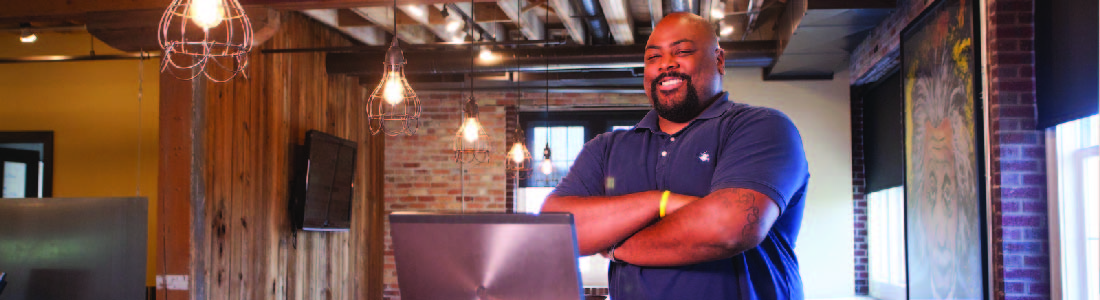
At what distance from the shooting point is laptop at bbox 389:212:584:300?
3.97 feet

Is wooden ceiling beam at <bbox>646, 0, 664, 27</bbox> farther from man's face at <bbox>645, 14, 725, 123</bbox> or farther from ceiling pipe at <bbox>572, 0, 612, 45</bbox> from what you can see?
man's face at <bbox>645, 14, 725, 123</bbox>

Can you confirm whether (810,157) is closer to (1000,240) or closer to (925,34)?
(925,34)

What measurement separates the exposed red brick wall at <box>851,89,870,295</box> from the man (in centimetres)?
603

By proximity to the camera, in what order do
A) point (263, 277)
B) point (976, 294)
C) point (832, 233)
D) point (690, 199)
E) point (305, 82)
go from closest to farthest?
point (690, 199) → point (976, 294) → point (263, 277) → point (305, 82) → point (832, 233)

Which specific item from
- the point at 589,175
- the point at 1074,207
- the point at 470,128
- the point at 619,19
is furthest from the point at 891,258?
the point at 589,175

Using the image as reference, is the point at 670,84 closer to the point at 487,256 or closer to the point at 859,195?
the point at 487,256

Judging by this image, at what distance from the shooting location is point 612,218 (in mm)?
1646

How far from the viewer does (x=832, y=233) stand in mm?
7266

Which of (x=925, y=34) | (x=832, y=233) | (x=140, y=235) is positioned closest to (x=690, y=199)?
(x=140, y=235)

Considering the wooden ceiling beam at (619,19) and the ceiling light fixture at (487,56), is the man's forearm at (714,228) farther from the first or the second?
the ceiling light fixture at (487,56)

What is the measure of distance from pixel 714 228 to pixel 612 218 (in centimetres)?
22

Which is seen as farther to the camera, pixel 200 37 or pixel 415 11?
pixel 415 11

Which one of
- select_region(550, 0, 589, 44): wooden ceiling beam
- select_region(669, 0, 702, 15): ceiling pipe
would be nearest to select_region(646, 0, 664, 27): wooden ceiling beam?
select_region(669, 0, 702, 15): ceiling pipe

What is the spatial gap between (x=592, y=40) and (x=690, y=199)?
6197 mm
